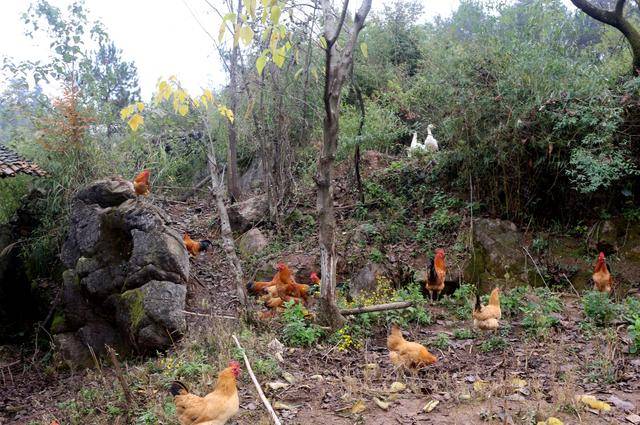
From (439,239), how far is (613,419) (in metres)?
5.88

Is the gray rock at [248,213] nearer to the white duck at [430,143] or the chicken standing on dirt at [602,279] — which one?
the white duck at [430,143]

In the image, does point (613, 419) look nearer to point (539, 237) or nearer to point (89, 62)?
point (539, 237)

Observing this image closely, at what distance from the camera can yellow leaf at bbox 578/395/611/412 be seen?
3978 millimetres

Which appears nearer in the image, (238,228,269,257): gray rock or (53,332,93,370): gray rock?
(53,332,93,370): gray rock

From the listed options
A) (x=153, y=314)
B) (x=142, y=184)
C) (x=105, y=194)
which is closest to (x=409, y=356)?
(x=153, y=314)

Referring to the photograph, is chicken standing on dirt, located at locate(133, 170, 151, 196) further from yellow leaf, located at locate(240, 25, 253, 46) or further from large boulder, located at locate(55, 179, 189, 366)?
yellow leaf, located at locate(240, 25, 253, 46)

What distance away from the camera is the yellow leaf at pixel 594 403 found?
3978 mm

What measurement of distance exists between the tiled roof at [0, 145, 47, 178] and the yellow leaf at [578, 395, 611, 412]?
882cm

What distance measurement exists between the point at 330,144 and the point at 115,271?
4.89 m

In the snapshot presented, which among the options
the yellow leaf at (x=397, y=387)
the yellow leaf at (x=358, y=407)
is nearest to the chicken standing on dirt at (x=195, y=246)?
the yellow leaf at (x=397, y=387)

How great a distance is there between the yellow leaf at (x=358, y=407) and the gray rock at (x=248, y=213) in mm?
7582

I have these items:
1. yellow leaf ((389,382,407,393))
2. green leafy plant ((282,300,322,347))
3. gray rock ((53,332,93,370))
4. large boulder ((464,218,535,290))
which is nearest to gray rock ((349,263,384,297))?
large boulder ((464,218,535,290))

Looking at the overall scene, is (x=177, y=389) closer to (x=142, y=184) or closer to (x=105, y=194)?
(x=142, y=184)

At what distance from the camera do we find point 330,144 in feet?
18.4
